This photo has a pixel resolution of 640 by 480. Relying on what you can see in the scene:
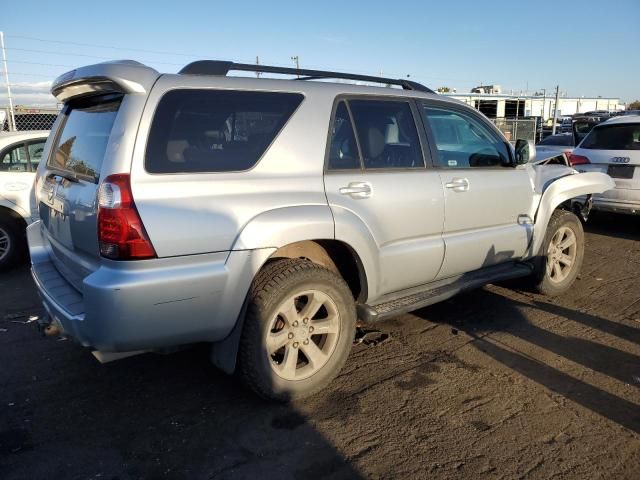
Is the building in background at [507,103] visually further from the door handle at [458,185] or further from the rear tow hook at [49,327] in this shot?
the rear tow hook at [49,327]

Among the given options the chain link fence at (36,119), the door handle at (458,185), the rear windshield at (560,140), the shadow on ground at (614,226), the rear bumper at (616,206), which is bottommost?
the shadow on ground at (614,226)

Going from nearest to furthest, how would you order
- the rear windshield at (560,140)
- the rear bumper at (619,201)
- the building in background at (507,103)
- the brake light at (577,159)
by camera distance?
1. the rear bumper at (619,201)
2. the brake light at (577,159)
3. the rear windshield at (560,140)
4. the building in background at (507,103)

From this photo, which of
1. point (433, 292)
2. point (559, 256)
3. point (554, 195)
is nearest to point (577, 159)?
point (559, 256)

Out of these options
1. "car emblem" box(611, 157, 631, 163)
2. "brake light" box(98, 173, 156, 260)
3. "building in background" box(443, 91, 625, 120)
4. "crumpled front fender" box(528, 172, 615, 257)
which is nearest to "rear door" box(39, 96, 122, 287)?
"brake light" box(98, 173, 156, 260)

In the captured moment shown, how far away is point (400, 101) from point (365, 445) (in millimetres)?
2423

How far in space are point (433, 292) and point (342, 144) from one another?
4.52 ft

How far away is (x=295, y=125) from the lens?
10.8 ft

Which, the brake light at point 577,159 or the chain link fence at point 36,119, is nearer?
the brake light at point 577,159

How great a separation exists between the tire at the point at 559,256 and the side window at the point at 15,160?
6066 mm

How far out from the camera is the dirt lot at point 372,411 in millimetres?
2740

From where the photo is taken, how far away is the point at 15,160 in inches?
263

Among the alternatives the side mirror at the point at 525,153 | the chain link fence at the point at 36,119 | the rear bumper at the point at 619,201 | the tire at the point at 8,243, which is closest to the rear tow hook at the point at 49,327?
the tire at the point at 8,243

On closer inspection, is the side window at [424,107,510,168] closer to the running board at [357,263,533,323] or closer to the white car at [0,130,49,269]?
the running board at [357,263,533,323]

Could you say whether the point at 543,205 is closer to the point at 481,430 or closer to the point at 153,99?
the point at 481,430
